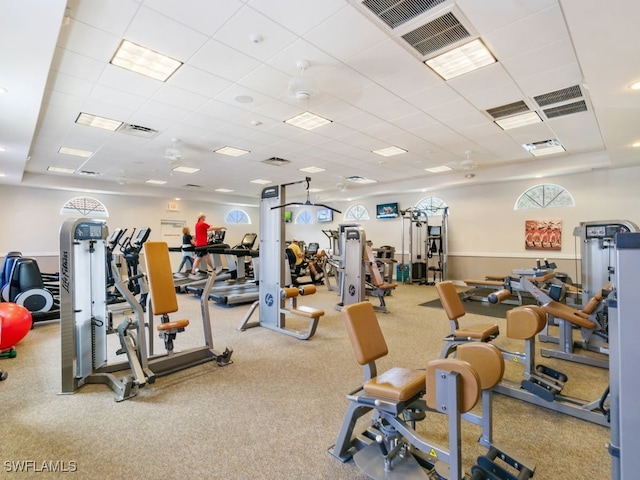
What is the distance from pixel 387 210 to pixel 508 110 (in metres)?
6.40

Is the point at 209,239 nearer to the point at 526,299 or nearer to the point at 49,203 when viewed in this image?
the point at 49,203

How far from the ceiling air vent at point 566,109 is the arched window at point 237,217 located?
11239 millimetres

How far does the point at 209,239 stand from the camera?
9.08 m

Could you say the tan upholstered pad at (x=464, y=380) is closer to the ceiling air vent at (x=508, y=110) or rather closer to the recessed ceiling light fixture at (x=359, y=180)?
the ceiling air vent at (x=508, y=110)

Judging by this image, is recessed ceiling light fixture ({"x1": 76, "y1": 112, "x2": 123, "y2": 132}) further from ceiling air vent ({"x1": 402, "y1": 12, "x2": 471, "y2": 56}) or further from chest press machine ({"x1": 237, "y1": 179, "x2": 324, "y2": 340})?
ceiling air vent ({"x1": 402, "y1": 12, "x2": 471, "y2": 56})

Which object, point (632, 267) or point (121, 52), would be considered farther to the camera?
point (121, 52)

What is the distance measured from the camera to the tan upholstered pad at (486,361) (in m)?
1.75

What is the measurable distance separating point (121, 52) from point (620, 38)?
432 cm

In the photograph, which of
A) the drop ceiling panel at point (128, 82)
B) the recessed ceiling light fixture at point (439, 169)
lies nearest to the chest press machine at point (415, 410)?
the drop ceiling panel at point (128, 82)

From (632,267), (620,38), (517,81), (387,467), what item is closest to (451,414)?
(387,467)

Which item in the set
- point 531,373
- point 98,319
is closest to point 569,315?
point 531,373

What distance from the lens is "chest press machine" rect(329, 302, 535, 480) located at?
56.3 inches

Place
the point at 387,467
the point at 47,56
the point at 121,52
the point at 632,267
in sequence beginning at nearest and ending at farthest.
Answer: the point at 632,267
the point at 387,467
the point at 47,56
the point at 121,52

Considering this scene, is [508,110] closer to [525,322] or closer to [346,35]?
[346,35]
